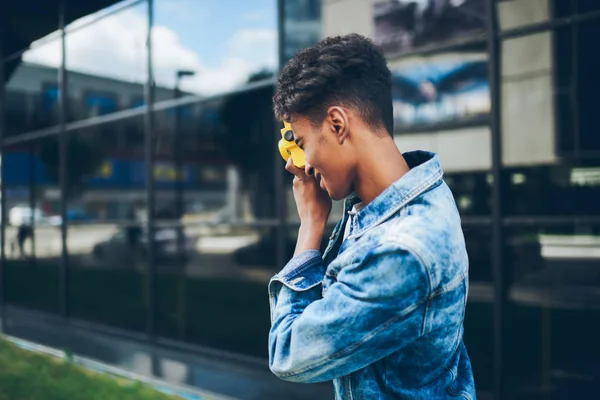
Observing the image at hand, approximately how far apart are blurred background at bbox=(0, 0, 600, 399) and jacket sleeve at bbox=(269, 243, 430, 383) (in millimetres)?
4189

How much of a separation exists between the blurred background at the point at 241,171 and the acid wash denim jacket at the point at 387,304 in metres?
4.07

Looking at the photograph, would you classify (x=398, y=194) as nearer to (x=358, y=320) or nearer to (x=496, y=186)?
(x=358, y=320)

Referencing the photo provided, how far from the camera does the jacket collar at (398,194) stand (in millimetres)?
1317

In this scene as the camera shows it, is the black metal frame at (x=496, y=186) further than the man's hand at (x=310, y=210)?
Yes

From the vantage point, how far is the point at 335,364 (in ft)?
4.17

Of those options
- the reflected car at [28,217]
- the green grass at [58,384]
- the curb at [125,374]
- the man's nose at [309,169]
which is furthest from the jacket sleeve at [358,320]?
the reflected car at [28,217]

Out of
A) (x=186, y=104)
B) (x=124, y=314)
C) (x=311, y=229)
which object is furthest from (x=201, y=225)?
(x=311, y=229)

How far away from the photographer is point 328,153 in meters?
1.36

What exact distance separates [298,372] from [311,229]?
0.34 m

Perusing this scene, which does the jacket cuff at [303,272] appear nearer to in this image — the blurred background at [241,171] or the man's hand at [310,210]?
the man's hand at [310,210]

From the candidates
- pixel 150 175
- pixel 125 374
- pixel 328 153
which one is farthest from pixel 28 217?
pixel 328 153

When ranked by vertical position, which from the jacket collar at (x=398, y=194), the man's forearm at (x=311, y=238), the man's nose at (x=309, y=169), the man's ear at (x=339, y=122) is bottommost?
the man's forearm at (x=311, y=238)

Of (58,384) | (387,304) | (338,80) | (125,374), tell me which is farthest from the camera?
(125,374)

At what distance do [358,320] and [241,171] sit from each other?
25.0 feet
